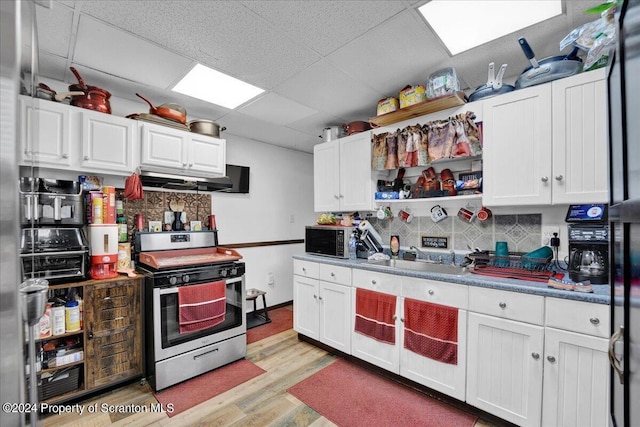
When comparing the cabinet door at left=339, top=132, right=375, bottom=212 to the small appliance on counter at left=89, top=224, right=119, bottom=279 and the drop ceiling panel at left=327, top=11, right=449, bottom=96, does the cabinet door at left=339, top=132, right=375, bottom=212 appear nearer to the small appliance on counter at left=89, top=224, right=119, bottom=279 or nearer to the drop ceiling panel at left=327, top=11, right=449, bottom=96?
the drop ceiling panel at left=327, top=11, right=449, bottom=96

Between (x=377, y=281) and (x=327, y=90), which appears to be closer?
(x=377, y=281)

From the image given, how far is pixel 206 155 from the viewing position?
8.98 ft

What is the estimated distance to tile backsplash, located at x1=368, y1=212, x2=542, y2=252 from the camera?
2.08 meters

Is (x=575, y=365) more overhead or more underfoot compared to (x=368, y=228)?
more underfoot

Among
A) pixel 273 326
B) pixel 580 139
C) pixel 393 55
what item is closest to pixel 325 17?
pixel 393 55

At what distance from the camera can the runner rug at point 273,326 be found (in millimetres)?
3061

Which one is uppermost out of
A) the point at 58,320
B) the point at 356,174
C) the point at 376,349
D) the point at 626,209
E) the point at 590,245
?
the point at 356,174

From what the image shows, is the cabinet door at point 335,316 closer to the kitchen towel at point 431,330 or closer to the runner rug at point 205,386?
the kitchen towel at point 431,330

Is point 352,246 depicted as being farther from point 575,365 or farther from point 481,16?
point 481,16

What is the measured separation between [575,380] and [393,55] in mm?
2226

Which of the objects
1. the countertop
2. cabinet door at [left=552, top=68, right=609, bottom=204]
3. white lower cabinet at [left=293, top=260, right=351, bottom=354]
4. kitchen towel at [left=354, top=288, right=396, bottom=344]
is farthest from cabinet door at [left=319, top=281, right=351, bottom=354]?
Result: cabinet door at [left=552, top=68, right=609, bottom=204]

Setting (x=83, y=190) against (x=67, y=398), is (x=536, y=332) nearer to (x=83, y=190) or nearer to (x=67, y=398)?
(x=67, y=398)

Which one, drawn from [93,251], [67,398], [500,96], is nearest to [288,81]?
[500,96]

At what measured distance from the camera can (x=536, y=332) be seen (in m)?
1.55
